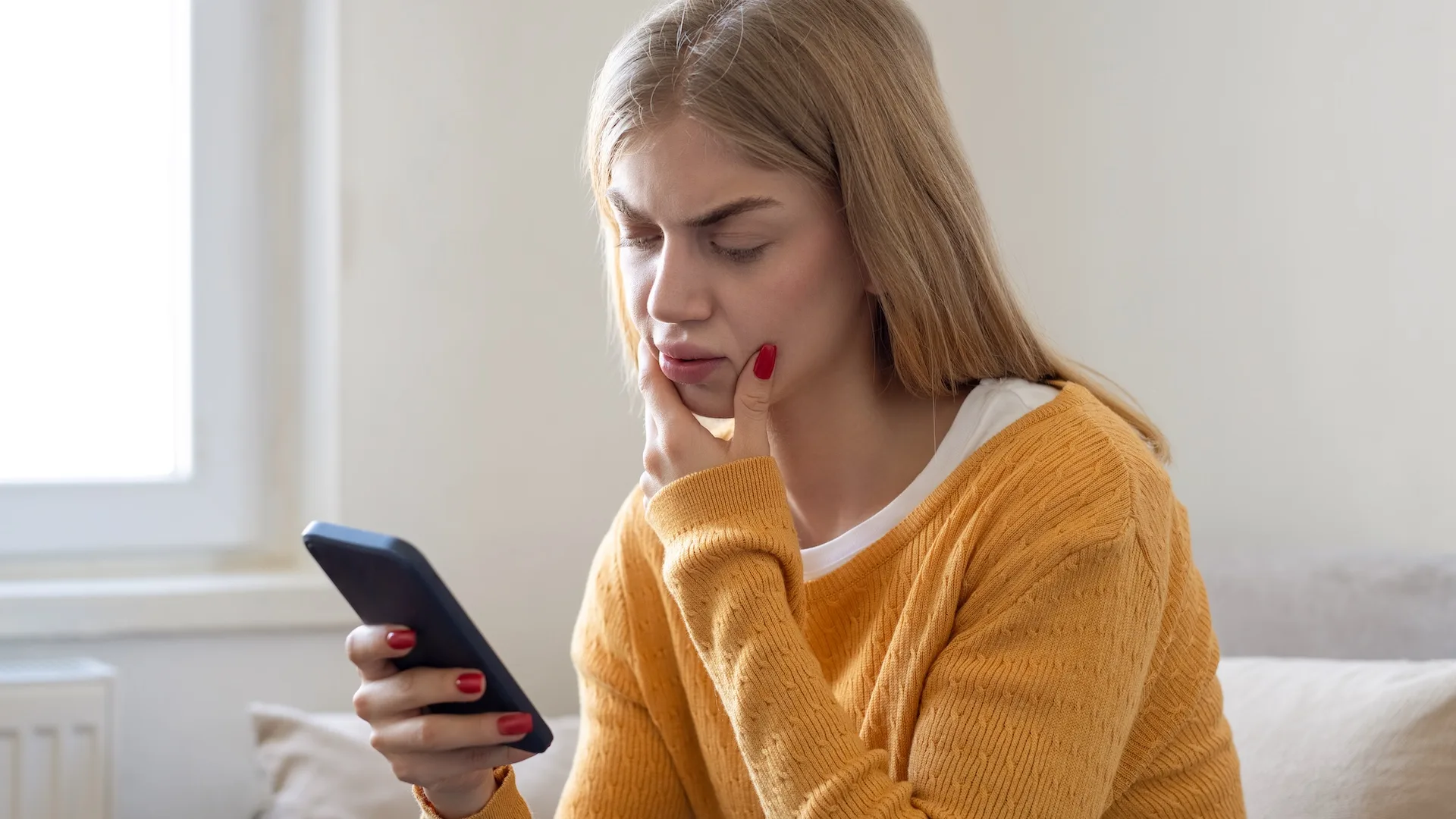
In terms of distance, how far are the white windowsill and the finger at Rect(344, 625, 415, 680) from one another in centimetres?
91

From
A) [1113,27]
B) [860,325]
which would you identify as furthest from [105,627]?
[1113,27]

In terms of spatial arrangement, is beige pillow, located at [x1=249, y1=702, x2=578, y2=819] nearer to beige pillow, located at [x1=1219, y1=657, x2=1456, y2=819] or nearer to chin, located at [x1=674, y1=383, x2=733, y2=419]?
chin, located at [x1=674, y1=383, x2=733, y2=419]

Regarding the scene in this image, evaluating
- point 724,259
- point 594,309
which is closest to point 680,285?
point 724,259

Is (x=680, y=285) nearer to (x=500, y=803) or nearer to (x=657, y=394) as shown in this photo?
(x=657, y=394)

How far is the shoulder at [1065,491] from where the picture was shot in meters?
0.92

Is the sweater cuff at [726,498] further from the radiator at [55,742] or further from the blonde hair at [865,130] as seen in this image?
the radiator at [55,742]

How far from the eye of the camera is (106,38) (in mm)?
1937

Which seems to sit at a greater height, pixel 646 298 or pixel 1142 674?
pixel 646 298

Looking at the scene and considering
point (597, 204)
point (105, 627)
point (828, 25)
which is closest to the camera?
point (828, 25)

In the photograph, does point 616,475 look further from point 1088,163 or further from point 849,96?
point 849,96

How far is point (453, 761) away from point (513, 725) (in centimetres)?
9

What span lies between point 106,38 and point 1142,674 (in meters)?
1.72

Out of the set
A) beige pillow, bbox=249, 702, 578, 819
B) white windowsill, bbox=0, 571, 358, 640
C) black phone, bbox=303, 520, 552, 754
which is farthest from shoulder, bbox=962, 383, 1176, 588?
white windowsill, bbox=0, 571, 358, 640

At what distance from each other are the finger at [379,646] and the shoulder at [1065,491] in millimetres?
417
